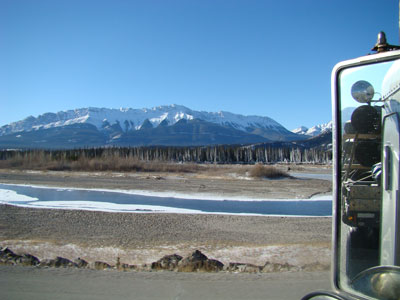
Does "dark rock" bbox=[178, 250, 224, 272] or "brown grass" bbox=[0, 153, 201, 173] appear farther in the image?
"brown grass" bbox=[0, 153, 201, 173]

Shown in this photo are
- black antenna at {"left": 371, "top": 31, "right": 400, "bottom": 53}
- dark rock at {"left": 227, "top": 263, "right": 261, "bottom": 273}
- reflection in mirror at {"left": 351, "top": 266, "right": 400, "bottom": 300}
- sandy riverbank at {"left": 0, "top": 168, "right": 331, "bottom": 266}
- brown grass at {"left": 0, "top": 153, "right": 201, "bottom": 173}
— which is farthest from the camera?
brown grass at {"left": 0, "top": 153, "right": 201, "bottom": 173}

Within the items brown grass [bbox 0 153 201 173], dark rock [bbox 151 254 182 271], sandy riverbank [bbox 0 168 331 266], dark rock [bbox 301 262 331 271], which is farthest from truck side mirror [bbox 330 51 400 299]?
brown grass [bbox 0 153 201 173]

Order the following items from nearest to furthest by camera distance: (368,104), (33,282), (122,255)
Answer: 1. (368,104)
2. (33,282)
3. (122,255)

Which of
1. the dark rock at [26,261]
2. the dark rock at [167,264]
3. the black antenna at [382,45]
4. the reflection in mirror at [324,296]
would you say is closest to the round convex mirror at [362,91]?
the black antenna at [382,45]

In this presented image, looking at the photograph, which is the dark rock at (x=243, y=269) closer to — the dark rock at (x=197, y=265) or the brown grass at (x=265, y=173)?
the dark rock at (x=197, y=265)

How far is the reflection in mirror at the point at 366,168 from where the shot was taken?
6.90ft

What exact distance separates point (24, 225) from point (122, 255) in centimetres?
775

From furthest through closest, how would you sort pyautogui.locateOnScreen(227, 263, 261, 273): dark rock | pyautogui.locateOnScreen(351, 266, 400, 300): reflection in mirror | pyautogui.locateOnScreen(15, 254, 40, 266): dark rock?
1. pyautogui.locateOnScreen(15, 254, 40, 266): dark rock
2. pyautogui.locateOnScreen(227, 263, 261, 273): dark rock
3. pyautogui.locateOnScreen(351, 266, 400, 300): reflection in mirror

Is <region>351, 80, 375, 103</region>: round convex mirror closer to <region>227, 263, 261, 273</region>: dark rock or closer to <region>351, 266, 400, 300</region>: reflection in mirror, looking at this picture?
<region>351, 266, 400, 300</region>: reflection in mirror

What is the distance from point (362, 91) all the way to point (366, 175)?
0.56 m

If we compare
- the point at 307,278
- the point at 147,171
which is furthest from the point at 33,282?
the point at 147,171

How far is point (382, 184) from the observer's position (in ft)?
7.02

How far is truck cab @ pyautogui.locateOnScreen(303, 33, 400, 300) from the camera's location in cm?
208

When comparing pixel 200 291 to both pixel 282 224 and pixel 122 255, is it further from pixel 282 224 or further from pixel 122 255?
pixel 282 224
